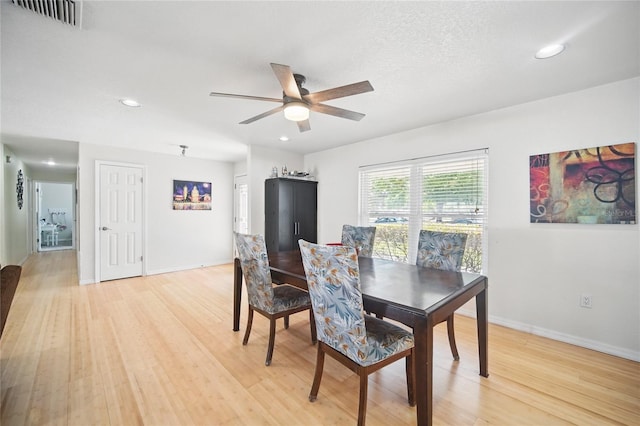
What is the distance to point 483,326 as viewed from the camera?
6.52 ft

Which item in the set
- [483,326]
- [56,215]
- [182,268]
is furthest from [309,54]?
[56,215]

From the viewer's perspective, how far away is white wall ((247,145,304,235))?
4547 mm

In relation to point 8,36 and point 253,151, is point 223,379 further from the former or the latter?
point 253,151

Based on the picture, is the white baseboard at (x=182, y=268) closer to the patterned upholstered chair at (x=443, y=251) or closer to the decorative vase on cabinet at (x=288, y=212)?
the decorative vase on cabinet at (x=288, y=212)

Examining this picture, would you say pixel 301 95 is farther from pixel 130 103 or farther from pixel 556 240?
pixel 556 240

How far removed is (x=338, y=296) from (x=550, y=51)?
2216 mm

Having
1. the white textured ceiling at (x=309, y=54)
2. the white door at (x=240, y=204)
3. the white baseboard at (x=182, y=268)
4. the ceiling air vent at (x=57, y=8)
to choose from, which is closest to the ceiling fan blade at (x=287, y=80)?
the white textured ceiling at (x=309, y=54)

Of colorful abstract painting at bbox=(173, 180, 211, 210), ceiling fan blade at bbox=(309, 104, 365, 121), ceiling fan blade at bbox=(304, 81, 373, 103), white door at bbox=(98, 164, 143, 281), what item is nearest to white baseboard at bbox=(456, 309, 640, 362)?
ceiling fan blade at bbox=(309, 104, 365, 121)

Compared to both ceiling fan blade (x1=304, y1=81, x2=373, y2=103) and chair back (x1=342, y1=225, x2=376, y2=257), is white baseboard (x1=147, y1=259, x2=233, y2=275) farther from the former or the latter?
ceiling fan blade (x1=304, y1=81, x2=373, y2=103)

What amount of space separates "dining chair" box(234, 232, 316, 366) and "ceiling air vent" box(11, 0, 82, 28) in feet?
5.65

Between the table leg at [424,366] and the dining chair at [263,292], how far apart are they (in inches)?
46.9

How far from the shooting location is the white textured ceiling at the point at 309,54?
4.91ft

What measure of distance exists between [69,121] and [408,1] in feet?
13.3

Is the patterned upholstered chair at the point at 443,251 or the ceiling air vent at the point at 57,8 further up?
the ceiling air vent at the point at 57,8
